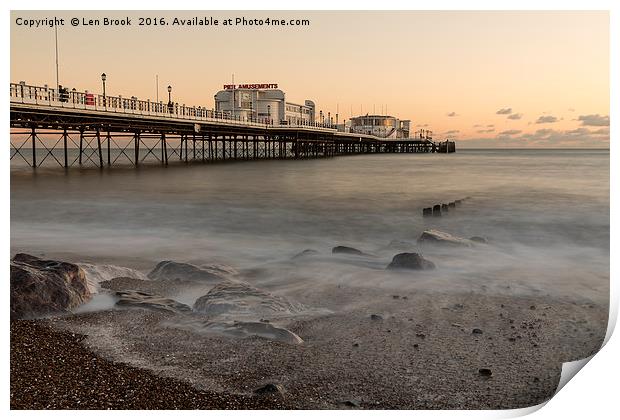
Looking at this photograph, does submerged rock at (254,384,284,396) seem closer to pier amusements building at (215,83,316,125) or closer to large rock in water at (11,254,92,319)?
large rock in water at (11,254,92,319)

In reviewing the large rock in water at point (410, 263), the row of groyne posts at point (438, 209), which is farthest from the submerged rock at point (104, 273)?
the row of groyne posts at point (438, 209)

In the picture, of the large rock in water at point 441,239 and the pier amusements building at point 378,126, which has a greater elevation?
the pier amusements building at point 378,126

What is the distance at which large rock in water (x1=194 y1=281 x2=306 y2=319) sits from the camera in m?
5.14

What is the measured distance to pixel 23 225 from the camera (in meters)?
7.47

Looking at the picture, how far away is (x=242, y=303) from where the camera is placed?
5.29m

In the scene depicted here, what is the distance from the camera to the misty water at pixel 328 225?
6438mm

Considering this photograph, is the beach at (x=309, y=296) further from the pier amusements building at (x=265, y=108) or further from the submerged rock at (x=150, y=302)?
the pier amusements building at (x=265, y=108)

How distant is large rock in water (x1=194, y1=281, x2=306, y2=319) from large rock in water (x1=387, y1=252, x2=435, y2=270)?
4.41 feet

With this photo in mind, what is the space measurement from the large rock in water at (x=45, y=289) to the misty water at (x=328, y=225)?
1.35 m

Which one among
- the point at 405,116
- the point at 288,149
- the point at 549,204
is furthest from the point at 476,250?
the point at 288,149

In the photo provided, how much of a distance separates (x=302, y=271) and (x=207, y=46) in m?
2.52

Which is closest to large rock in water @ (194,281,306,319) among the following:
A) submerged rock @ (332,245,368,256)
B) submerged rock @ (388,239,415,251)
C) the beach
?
the beach

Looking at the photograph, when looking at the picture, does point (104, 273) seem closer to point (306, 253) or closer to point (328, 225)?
point (306, 253)
